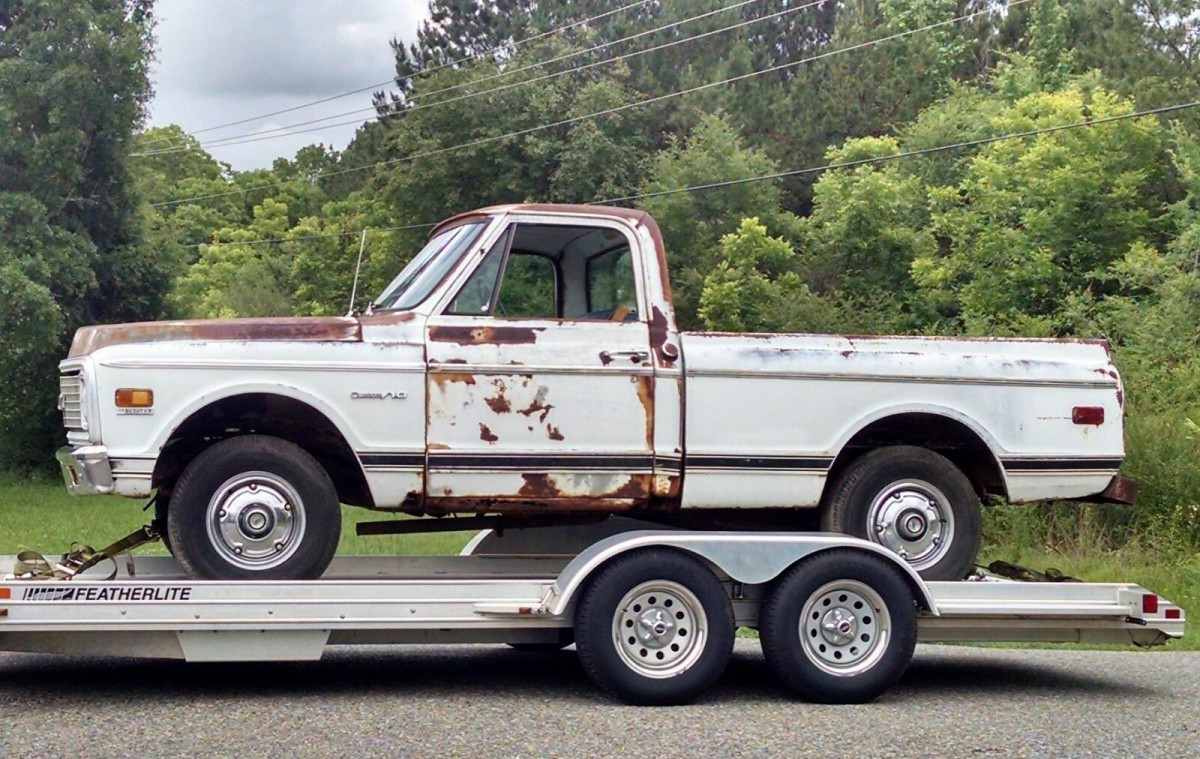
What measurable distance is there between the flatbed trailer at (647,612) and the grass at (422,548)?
379cm

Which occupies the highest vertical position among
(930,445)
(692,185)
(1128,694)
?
(692,185)

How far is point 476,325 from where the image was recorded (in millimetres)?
7891

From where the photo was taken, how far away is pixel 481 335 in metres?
7.86

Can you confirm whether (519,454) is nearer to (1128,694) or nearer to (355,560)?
(355,560)

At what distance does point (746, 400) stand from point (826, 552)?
34.8 inches

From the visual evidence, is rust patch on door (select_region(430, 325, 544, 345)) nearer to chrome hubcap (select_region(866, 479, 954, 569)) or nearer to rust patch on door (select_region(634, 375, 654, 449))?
rust patch on door (select_region(634, 375, 654, 449))

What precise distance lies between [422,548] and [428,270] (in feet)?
27.7

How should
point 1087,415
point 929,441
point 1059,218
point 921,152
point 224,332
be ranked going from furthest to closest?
point 921,152
point 1059,218
point 929,441
point 1087,415
point 224,332

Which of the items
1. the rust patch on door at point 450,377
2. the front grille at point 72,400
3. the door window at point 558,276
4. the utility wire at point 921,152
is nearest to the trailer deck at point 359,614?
the front grille at point 72,400

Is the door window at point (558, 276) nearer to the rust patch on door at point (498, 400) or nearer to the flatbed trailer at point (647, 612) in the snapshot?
the rust patch on door at point (498, 400)

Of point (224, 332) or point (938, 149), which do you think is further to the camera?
point (938, 149)

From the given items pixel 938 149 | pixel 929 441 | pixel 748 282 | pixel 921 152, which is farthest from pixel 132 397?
pixel 921 152

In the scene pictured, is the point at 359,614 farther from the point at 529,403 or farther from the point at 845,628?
the point at 845,628

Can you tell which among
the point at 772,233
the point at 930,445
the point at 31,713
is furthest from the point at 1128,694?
the point at 772,233
